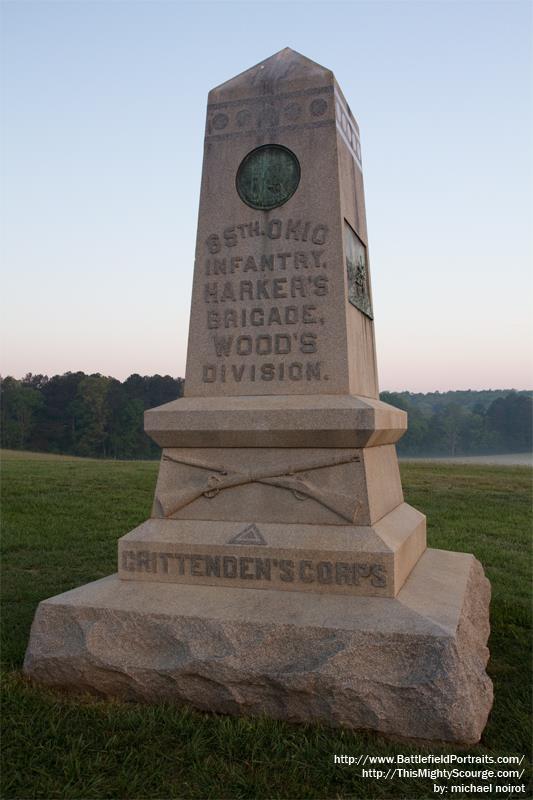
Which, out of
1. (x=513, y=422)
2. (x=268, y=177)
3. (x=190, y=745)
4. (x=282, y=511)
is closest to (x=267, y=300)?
(x=268, y=177)

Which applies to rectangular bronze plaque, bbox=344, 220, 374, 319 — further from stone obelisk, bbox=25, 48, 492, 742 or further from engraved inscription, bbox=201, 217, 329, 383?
engraved inscription, bbox=201, 217, 329, 383

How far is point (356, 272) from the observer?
17.9 ft

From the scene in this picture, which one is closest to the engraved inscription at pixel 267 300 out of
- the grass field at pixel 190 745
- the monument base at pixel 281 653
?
the monument base at pixel 281 653

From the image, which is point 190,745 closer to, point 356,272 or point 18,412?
point 356,272

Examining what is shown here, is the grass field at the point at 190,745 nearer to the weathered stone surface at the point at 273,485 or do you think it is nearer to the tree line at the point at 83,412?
the weathered stone surface at the point at 273,485

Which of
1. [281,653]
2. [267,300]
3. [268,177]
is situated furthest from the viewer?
[268,177]

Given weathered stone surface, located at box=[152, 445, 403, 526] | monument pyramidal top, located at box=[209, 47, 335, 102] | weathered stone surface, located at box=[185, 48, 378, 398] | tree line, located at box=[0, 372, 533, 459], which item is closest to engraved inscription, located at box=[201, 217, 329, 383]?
weathered stone surface, located at box=[185, 48, 378, 398]

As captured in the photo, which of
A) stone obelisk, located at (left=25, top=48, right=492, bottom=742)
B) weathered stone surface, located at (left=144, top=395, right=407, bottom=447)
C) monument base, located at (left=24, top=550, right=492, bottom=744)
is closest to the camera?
monument base, located at (left=24, top=550, right=492, bottom=744)

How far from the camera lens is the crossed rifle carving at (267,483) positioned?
15.0ft

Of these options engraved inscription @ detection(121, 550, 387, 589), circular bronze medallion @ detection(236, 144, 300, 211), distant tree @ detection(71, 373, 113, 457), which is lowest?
engraved inscription @ detection(121, 550, 387, 589)

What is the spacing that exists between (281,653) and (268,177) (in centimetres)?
334

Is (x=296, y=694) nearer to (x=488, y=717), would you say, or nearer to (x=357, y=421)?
(x=488, y=717)

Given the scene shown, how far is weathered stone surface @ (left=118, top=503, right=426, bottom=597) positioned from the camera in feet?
14.1

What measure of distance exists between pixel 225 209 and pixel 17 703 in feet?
11.9
